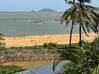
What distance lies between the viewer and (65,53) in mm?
12133

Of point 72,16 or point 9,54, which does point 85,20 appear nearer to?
point 72,16

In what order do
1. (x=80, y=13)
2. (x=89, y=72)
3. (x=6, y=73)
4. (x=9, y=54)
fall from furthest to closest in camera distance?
(x=80, y=13)
(x=9, y=54)
(x=6, y=73)
(x=89, y=72)

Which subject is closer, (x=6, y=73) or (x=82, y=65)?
(x=82, y=65)

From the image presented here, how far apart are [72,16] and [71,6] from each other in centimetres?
97

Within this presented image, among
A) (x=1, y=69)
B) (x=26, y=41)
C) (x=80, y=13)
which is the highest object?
(x=80, y=13)

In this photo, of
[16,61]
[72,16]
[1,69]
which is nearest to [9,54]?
[16,61]

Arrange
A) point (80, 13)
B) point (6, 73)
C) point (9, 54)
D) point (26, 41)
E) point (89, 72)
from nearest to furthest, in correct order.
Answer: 1. point (89, 72)
2. point (6, 73)
3. point (9, 54)
4. point (80, 13)
5. point (26, 41)

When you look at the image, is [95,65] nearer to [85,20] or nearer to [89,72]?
[89,72]

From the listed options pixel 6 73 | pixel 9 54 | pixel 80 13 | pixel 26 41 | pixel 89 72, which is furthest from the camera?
pixel 26 41

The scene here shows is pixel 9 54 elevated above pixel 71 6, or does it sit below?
below

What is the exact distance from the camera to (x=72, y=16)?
3625 centimetres

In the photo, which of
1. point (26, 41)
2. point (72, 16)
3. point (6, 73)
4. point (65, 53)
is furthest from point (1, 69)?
point (26, 41)

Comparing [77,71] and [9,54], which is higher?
[77,71]

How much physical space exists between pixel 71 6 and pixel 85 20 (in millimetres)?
1908
